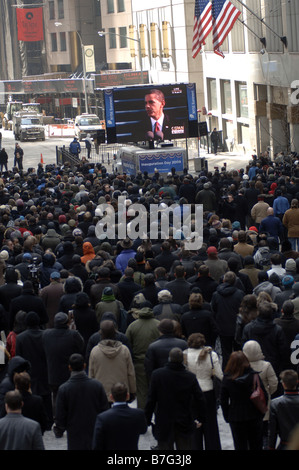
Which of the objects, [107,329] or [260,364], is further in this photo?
[107,329]

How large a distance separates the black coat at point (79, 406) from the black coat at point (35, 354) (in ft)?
6.03

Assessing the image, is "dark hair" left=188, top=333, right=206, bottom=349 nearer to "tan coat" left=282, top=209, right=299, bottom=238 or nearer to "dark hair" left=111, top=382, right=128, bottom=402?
"dark hair" left=111, top=382, right=128, bottom=402

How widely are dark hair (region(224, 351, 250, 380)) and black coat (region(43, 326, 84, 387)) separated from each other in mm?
2381

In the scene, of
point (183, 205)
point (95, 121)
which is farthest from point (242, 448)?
point (95, 121)

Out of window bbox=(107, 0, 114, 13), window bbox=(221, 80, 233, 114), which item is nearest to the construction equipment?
window bbox=(107, 0, 114, 13)

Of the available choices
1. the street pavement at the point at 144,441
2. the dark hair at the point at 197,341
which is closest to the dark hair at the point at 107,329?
the dark hair at the point at 197,341

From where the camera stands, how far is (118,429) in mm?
7590

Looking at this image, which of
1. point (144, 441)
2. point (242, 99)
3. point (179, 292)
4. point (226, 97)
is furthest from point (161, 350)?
point (226, 97)

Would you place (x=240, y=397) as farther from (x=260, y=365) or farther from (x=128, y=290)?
(x=128, y=290)

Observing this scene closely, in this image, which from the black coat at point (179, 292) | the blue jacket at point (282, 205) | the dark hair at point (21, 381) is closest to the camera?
the dark hair at point (21, 381)

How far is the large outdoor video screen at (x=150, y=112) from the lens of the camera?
3603cm

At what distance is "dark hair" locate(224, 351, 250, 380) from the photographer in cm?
845

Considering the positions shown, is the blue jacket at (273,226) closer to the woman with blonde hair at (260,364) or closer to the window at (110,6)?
the woman with blonde hair at (260,364)

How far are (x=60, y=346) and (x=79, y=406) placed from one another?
173 centimetres
